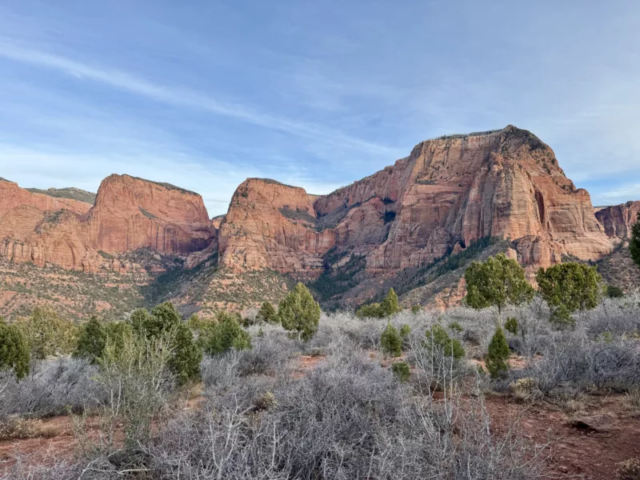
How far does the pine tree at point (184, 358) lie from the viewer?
9.98 metres

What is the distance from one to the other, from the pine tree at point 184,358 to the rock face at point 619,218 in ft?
345

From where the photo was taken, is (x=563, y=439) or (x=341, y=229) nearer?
(x=563, y=439)

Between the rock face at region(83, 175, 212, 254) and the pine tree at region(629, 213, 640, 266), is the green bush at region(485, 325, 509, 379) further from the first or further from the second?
the rock face at region(83, 175, 212, 254)

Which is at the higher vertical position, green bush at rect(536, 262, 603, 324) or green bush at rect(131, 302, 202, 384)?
green bush at rect(536, 262, 603, 324)

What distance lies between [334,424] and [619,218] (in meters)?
115

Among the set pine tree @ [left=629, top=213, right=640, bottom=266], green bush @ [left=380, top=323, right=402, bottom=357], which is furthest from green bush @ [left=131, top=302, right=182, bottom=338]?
pine tree @ [left=629, top=213, right=640, bottom=266]

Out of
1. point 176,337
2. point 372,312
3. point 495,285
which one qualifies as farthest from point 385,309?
point 176,337

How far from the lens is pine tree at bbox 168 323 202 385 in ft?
32.7

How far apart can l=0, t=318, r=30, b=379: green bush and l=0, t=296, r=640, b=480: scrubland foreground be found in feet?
1.65

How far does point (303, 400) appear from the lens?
20.5ft

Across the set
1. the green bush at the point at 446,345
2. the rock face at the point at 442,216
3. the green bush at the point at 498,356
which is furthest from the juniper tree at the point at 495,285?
the rock face at the point at 442,216

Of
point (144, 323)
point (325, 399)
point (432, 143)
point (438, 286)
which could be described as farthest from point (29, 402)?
point (432, 143)

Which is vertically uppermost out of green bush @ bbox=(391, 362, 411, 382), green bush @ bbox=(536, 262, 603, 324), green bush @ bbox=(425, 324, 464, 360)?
green bush @ bbox=(536, 262, 603, 324)

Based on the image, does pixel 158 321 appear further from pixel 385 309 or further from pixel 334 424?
pixel 385 309
